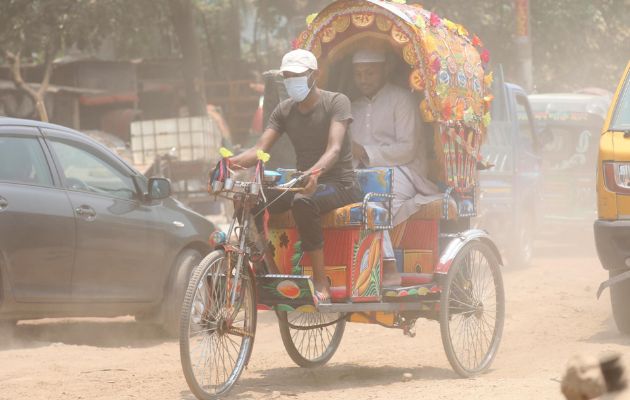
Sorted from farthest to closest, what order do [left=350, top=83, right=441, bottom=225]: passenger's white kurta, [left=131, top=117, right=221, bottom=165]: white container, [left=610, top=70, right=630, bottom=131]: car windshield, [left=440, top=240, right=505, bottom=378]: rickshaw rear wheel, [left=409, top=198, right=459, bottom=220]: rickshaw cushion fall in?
[left=131, top=117, right=221, bottom=165]: white container < [left=610, top=70, right=630, bottom=131]: car windshield < [left=350, top=83, right=441, bottom=225]: passenger's white kurta < [left=409, top=198, right=459, bottom=220]: rickshaw cushion < [left=440, top=240, right=505, bottom=378]: rickshaw rear wheel

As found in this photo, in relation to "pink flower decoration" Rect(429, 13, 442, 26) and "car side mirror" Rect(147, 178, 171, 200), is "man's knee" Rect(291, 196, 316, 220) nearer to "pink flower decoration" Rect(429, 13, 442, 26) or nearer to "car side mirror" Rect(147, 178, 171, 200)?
"pink flower decoration" Rect(429, 13, 442, 26)

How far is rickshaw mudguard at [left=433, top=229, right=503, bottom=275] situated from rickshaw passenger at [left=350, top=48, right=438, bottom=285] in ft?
1.16

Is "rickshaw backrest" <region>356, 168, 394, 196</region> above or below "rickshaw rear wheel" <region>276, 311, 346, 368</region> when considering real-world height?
above

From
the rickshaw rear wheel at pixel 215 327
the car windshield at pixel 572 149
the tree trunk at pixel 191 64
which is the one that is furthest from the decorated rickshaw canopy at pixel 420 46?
the tree trunk at pixel 191 64

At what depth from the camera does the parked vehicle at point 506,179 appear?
15.0m

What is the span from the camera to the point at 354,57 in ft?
26.9

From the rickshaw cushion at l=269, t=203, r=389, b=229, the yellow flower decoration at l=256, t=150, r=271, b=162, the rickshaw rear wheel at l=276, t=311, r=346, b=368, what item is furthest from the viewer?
the rickshaw rear wheel at l=276, t=311, r=346, b=368

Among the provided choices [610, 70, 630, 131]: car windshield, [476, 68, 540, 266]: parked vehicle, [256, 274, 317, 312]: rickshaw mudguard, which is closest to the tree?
[476, 68, 540, 266]: parked vehicle

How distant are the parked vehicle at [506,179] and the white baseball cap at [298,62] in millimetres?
8081

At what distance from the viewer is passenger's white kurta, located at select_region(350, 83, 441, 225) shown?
7926 millimetres

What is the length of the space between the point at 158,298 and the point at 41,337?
3.09ft

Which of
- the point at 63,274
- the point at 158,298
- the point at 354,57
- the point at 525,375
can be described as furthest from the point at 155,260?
the point at 525,375

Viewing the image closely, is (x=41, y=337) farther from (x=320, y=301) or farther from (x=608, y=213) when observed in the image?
(x=608, y=213)

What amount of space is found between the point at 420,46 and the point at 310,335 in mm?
2027
